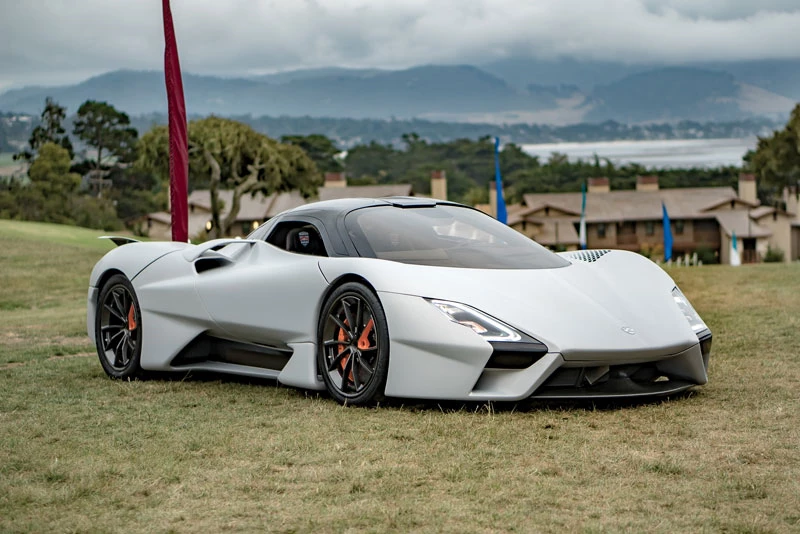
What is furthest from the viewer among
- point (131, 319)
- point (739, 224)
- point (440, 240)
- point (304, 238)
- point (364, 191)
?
point (364, 191)

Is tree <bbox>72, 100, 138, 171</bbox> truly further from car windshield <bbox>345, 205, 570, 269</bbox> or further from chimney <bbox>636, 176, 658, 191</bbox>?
car windshield <bbox>345, 205, 570, 269</bbox>

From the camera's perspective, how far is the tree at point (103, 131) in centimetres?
11081

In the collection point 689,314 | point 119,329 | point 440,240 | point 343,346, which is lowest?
point 119,329

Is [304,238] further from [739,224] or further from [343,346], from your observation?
[739,224]

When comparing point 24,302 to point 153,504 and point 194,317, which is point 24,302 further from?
point 153,504

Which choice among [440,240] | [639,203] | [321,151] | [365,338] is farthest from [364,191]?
[365,338]

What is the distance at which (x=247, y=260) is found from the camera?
299 inches

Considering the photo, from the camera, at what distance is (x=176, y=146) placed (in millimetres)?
11750

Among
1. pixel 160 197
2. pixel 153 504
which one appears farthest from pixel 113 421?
pixel 160 197

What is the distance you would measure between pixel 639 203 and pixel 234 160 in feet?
126

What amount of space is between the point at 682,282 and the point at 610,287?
1006cm

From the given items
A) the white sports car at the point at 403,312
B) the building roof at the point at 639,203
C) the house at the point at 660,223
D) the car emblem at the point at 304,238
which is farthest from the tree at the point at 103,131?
the car emblem at the point at 304,238

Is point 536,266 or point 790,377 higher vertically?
point 536,266

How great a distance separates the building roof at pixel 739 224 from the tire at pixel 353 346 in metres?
75.4
